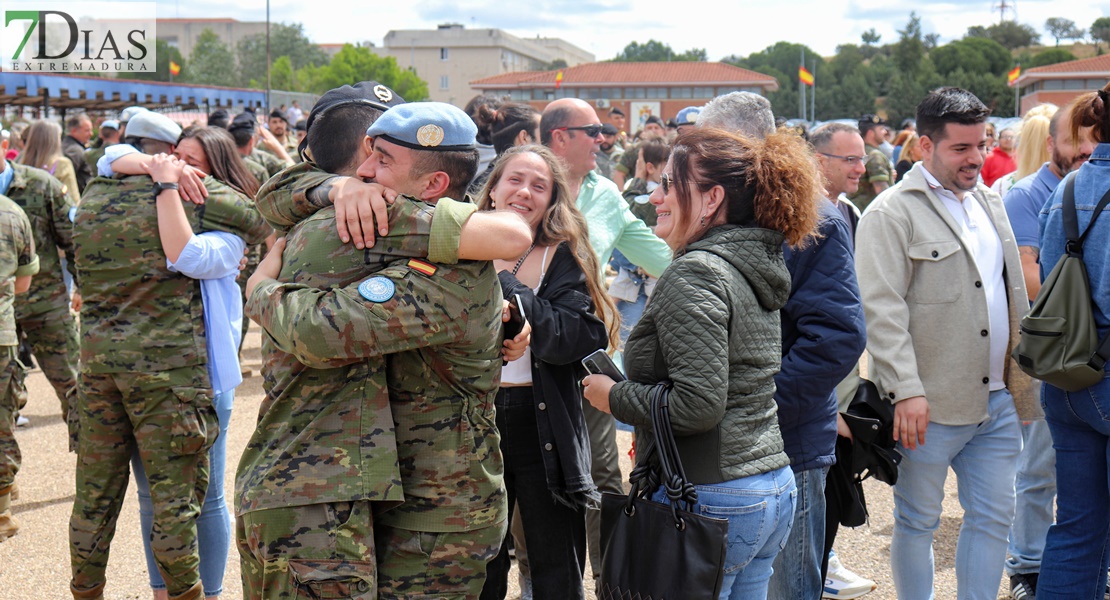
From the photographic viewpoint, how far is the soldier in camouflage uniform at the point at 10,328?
4609 millimetres

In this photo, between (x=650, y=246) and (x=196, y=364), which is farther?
(x=650, y=246)

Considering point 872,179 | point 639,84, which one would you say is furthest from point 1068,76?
point 872,179

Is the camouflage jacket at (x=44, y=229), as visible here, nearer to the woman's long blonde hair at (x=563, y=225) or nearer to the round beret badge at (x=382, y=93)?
the woman's long blonde hair at (x=563, y=225)

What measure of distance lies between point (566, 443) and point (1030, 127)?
3.41 m

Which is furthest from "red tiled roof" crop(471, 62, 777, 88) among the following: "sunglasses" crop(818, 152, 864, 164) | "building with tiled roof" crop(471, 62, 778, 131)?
"sunglasses" crop(818, 152, 864, 164)

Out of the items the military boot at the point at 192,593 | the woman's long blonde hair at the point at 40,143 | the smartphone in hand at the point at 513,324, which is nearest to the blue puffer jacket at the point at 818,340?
the smartphone in hand at the point at 513,324

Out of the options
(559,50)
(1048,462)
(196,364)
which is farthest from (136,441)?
(559,50)

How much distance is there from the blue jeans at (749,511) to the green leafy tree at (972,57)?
303 ft

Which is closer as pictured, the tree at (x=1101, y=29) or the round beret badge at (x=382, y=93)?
the round beret badge at (x=382, y=93)

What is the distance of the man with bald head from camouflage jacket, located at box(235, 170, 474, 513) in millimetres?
1827

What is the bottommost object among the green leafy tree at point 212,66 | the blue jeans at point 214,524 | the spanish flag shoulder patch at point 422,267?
the blue jeans at point 214,524

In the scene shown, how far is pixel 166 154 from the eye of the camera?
12.0 ft

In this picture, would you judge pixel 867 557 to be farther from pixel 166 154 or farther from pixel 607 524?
pixel 166 154

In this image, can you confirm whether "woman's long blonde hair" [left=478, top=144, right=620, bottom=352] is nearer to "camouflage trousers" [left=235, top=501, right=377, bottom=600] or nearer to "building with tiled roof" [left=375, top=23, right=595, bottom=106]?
"camouflage trousers" [left=235, top=501, right=377, bottom=600]
